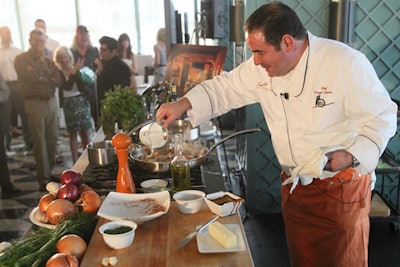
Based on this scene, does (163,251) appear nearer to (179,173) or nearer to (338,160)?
(179,173)

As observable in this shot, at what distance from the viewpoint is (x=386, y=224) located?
3477 mm

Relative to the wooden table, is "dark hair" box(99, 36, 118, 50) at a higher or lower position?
higher

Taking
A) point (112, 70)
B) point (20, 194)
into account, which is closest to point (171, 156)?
point (112, 70)

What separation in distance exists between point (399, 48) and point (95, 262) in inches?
113

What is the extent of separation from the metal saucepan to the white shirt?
4.05 metres

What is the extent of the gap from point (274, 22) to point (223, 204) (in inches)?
27.9

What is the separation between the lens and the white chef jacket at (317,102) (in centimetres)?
170

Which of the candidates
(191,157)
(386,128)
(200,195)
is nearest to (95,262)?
(200,195)

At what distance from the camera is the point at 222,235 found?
1312 mm

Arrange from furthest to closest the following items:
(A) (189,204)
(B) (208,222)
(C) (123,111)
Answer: (C) (123,111), (A) (189,204), (B) (208,222)

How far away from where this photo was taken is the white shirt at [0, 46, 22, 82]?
18.5ft

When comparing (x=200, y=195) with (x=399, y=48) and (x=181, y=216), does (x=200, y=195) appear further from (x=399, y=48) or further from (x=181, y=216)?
(x=399, y=48)

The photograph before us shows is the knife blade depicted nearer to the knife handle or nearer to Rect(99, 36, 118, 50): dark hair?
the knife handle

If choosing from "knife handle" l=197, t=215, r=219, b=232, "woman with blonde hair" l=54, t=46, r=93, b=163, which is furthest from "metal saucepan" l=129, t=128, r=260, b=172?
"woman with blonde hair" l=54, t=46, r=93, b=163
